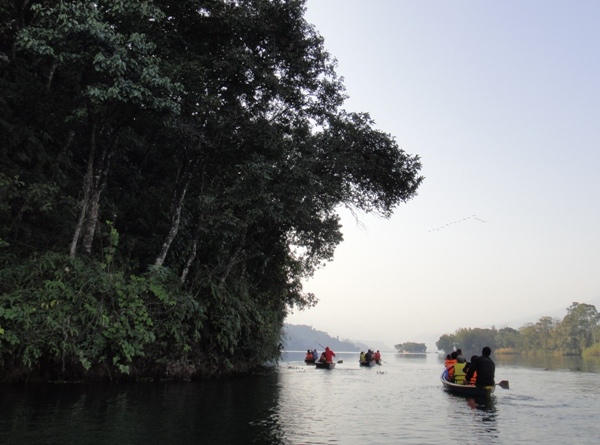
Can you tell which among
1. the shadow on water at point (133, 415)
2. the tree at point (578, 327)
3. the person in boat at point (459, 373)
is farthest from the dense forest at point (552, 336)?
the shadow on water at point (133, 415)

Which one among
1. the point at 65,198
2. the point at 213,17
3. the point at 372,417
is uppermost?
the point at 213,17

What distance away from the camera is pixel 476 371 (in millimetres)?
18656

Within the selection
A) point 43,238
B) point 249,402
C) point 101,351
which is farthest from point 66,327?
point 249,402

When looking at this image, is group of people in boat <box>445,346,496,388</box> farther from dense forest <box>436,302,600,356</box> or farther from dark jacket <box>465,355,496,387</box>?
dense forest <box>436,302,600,356</box>

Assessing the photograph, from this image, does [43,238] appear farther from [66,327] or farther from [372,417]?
[372,417]

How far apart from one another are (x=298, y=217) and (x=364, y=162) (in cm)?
420

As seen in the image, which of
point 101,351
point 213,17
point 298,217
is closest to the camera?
point 101,351

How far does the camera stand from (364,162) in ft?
74.8

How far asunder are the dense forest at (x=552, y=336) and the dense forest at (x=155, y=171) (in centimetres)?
12690

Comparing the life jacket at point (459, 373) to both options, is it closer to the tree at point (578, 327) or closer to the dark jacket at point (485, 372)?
the dark jacket at point (485, 372)

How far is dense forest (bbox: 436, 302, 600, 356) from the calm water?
128 metres

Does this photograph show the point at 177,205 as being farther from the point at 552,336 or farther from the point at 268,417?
the point at 552,336

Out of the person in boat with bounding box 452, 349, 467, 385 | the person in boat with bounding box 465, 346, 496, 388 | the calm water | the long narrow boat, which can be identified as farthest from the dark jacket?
the person in boat with bounding box 452, 349, 467, 385

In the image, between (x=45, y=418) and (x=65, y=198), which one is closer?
(x=45, y=418)
